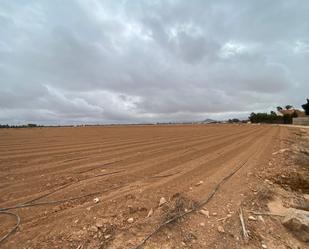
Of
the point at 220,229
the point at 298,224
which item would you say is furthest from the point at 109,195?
the point at 298,224

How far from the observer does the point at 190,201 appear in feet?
16.4

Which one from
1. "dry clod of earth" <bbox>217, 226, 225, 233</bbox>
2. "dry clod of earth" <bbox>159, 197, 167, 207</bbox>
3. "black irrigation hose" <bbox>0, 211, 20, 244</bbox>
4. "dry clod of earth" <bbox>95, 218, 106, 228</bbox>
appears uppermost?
"dry clod of earth" <bbox>159, 197, 167, 207</bbox>

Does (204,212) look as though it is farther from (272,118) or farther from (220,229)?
(272,118)

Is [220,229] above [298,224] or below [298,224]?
below

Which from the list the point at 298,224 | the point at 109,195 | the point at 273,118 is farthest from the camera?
the point at 273,118

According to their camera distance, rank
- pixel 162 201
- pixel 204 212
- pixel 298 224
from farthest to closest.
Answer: pixel 162 201, pixel 204 212, pixel 298 224

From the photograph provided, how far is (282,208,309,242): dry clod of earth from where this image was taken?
143 inches

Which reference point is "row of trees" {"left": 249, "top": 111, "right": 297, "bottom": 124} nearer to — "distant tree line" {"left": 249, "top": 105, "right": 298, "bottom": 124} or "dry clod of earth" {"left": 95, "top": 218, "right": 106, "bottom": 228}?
"distant tree line" {"left": 249, "top": 105, "right": 298, "bottom": 124}

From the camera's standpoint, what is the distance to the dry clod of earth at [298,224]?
→ 143 inches

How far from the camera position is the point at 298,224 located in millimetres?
3738

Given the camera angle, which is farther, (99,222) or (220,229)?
(99,222)

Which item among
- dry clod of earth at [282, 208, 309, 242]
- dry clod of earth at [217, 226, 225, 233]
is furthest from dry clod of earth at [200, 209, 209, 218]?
dry clod of earth at [282, 208, 309, 242]

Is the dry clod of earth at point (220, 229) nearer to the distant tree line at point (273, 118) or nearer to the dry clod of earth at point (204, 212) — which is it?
the dry clod of earth at point (204, 212)

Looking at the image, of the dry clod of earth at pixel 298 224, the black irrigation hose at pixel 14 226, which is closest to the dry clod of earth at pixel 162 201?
the dry clod of earth at pixel 298 224
